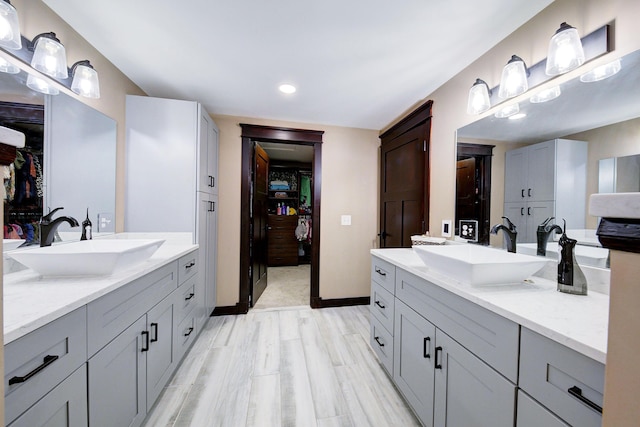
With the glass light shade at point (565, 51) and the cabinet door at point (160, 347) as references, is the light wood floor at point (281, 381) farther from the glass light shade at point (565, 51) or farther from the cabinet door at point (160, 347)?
the glass light shade at point (565, 51)

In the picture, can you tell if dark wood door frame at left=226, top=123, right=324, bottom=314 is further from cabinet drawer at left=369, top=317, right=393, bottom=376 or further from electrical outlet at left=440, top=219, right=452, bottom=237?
electrical outlet at left=440, top=219, right=452, bottom=237

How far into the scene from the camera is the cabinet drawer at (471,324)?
2.58 feet

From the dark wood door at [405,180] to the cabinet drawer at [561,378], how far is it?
1453mm

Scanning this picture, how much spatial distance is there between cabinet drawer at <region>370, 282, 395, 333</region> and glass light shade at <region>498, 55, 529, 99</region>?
4.58 ft

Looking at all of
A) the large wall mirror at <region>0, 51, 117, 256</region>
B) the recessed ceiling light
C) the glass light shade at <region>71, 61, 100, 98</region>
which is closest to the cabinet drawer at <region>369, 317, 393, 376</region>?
the recessed ceiling light

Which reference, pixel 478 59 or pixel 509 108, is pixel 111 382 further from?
pixel 478 59

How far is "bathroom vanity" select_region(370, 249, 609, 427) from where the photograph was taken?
63 centimetres

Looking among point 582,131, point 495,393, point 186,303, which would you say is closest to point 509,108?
point 582,131

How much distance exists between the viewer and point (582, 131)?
1.10m

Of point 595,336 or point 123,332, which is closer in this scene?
point 595,336

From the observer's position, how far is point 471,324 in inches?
37.2

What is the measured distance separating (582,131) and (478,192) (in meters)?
0.57

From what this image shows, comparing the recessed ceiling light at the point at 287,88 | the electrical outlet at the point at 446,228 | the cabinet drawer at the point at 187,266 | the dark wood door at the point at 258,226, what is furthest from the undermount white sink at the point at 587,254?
the dark wood door at the point at 258,226

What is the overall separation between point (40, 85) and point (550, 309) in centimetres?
253
